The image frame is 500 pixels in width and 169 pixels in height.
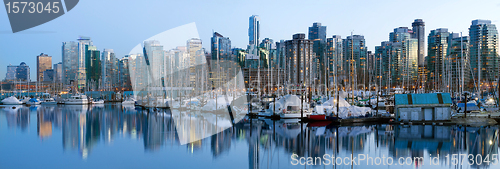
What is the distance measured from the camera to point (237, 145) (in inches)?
829

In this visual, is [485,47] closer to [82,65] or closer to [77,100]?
[77,100]

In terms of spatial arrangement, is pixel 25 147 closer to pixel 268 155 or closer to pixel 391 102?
pixel 268 155

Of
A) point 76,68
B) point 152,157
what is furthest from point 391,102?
point 76,68

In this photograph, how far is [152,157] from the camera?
18.2 metres

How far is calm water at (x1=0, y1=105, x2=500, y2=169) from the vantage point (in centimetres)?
1714

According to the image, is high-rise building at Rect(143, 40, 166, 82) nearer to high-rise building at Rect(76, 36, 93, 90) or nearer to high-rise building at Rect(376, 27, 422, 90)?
high-rise building at Rect(376, 27, 422, 90)

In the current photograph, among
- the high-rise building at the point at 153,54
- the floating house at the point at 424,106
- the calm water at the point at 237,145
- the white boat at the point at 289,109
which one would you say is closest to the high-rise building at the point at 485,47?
the floating house at the point at 424,106

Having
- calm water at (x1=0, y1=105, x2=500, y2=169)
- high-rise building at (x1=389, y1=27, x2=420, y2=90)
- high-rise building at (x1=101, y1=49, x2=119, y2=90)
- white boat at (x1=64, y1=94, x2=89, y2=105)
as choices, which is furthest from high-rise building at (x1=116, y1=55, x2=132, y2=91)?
calm water at (x1=0, y1=105, x2=500, y2=169)

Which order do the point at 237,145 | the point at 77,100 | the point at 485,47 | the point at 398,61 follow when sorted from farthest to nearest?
1. the point at 398,61
2. the point at 485,47
3. the point at 77,100
4. the point at 237,145

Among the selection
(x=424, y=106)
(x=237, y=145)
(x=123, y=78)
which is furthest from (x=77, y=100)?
(x=123, y=78)

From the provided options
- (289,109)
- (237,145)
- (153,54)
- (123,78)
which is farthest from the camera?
(123,78)

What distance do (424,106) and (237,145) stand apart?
16.4 m

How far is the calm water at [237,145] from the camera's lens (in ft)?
56.2

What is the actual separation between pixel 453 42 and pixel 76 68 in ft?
505
